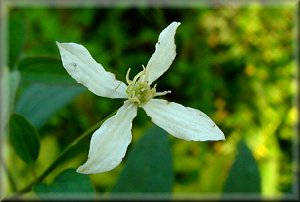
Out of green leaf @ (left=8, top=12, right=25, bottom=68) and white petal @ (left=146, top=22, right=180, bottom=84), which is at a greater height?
green leaf @ (left=8, top=12, right=25, bottom=68)

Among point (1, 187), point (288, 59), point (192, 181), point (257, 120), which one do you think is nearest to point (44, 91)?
point (1, 187)

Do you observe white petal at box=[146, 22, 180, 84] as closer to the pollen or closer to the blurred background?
the pollen

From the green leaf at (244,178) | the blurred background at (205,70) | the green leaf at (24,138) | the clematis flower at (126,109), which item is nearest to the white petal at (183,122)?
the clematis flower at (126,109)

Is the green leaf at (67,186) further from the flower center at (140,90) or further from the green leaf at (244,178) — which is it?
the green leaf at (244,178)

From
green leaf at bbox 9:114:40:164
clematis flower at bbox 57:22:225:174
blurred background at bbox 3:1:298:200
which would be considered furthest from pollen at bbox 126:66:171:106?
blurred background at bbox 3:1:298:200

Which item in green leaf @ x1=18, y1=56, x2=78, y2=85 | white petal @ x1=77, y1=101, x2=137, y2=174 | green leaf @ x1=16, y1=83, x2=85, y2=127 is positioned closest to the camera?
white petal @ x1=77, y1=101, x2=137, y2=174

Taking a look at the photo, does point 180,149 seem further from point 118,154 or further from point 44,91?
point 118,154
